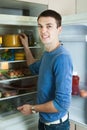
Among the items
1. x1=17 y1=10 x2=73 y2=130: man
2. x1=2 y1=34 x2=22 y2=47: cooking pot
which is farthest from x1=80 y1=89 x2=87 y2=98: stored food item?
x1=2 y1=34 x2=22 y2=47: cooking pot

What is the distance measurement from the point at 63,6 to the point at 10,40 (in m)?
0.53

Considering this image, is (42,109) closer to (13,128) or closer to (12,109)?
(13,128)

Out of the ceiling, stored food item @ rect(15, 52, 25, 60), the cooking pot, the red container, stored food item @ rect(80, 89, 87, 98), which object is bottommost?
stored food item @ rect(80, 89, 87, 98)

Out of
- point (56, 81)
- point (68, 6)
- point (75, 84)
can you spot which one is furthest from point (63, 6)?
point (56, 81)

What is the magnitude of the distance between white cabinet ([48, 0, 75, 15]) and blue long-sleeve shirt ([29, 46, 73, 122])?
47 cm

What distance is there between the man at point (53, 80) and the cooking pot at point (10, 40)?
1.06 feet

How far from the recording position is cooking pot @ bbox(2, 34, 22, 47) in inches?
64.2

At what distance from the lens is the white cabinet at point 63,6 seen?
1.69 meters

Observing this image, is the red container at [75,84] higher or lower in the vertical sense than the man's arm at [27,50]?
lower

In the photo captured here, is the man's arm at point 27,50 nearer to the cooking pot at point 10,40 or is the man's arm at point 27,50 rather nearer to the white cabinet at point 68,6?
the cooking pot at point 10,40

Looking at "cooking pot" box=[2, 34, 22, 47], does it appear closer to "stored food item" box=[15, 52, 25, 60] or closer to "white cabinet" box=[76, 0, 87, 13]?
"stored food item" box=[15, 52, 25, 60]

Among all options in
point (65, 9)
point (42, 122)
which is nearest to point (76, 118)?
point (42, 122)

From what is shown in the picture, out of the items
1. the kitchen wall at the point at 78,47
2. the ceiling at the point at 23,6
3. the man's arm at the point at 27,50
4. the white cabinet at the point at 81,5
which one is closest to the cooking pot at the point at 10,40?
the man's arm at the point at 27,50

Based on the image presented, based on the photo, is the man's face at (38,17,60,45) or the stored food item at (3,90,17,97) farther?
the stored food item at (3,90,17,97)
